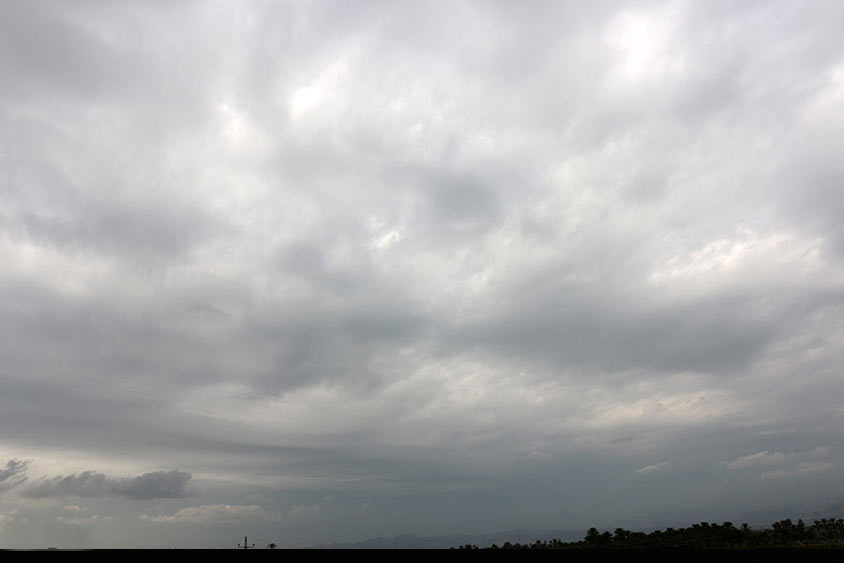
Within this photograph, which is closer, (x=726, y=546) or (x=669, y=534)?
(x=726, y=546)

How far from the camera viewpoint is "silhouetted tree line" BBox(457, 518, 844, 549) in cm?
7081

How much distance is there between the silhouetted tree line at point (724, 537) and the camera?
232 ft

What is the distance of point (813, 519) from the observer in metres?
80.6

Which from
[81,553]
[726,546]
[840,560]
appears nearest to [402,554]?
[81,553]

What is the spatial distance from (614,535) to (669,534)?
8.41 meters

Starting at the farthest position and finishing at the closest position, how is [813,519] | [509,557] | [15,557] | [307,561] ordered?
[813,519] → [509,557] → [307,561] → [15,557]

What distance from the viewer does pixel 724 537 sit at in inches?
3110

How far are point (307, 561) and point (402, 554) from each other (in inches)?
312

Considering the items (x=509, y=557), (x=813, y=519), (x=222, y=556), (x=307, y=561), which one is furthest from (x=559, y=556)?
→ (x=813, y=519)

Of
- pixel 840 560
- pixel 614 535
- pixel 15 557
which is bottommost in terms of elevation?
pixel 614 535

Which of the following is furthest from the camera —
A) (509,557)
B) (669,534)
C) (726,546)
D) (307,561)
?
(669,534)

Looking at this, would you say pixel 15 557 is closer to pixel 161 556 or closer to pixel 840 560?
pixel 161 556

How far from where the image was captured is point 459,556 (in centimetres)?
4894

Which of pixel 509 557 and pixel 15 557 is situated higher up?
pixel 15 557
